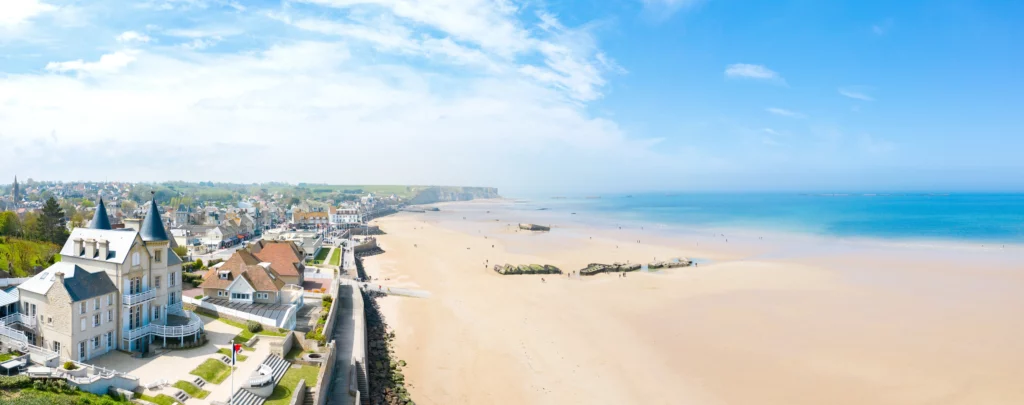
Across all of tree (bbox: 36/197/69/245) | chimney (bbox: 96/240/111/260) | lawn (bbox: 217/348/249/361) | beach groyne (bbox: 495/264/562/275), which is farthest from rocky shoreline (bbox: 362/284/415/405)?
tree (bbox: 36/197/69/245)

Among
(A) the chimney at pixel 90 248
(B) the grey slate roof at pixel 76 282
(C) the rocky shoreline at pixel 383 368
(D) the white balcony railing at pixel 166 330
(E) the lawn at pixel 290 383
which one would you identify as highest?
(A) the chimney at pixel 90 248

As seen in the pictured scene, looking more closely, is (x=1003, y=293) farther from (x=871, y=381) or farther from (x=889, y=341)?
(x=871, y=381)

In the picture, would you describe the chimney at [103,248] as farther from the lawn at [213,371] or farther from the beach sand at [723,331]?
the beach sand at [723,331]

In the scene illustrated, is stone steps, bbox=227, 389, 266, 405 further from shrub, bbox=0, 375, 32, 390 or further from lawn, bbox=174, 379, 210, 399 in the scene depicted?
shrub, bbox=0, 375, 32, 390

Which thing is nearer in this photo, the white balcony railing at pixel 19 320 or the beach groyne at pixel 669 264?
the white balcony railing at pixel 19 320

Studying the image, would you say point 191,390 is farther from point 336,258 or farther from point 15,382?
point 336,258

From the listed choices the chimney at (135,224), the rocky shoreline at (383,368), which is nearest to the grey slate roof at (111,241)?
the chimney at (135,224)
